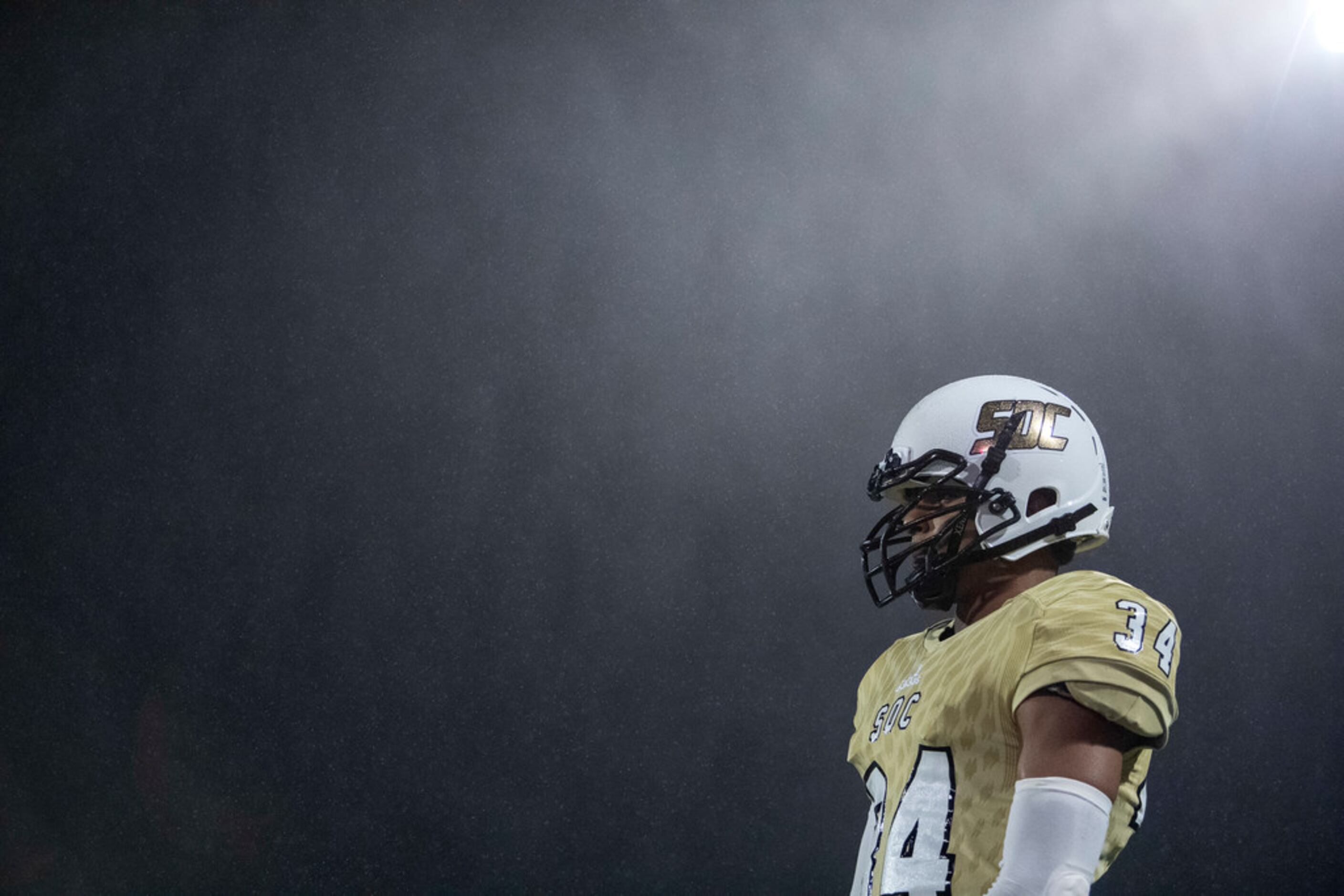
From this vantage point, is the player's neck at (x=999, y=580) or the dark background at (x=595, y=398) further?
the dark background at (x=595, y=398)

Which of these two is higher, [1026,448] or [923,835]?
[1026,448]

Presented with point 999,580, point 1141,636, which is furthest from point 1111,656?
point 999,580

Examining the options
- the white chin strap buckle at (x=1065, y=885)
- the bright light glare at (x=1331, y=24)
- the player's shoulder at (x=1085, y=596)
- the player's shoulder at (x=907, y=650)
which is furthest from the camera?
the bright light glare at (x=1331, y=24)

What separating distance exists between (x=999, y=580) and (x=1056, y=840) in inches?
14.1

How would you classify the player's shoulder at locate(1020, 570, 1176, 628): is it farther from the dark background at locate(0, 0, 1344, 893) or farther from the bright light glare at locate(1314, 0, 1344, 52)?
the bright light glare at locate(1314, 0, 1344, 52)

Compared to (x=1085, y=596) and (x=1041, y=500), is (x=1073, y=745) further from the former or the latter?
(x=1041, y=500)

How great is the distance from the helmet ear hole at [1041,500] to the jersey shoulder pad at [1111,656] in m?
0.17

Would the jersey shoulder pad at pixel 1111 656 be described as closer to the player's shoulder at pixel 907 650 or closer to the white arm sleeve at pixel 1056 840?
the white arm sleeve at pixel 1056 840

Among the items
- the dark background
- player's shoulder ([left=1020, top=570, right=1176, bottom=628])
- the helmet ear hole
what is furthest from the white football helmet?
the dark background

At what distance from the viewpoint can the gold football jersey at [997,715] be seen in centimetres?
89

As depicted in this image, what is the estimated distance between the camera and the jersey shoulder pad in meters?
0.88

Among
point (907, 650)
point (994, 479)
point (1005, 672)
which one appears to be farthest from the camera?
point (907, 650)

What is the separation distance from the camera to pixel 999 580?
1.16 meters

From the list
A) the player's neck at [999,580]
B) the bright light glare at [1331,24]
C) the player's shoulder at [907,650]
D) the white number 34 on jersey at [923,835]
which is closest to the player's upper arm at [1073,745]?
the white number 34 on jersey at [923,835]
